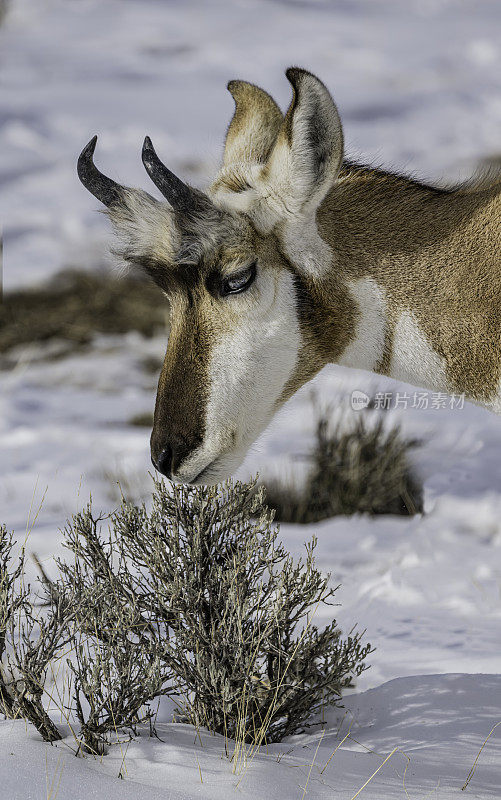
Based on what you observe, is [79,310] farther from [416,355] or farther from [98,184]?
[416,355]

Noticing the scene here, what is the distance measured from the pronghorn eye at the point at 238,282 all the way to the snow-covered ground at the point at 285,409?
0.58 meters

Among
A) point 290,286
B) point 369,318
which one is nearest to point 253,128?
point 290,286

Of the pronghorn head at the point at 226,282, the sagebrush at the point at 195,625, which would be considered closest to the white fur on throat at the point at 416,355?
the pronghorn head at the point at 226,282

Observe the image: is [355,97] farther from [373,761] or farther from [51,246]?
[373,761]

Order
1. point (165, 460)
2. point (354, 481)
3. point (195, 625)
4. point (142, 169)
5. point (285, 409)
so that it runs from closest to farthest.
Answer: point (165, 460) < point (195, 625) < point (285, 409) < point (354, 481) < point (142, 169)

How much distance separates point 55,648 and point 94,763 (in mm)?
406

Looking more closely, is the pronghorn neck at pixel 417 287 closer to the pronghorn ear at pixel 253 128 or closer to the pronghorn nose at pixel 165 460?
the pronghorn ear at pixel 253 128

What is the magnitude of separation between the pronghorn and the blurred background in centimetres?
36

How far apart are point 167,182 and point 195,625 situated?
1485 millimetres

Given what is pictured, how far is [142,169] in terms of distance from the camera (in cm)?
1292

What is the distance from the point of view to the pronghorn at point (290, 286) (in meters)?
2.64

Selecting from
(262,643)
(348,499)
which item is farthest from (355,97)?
(262,643)

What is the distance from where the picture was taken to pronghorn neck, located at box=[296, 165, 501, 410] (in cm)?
267

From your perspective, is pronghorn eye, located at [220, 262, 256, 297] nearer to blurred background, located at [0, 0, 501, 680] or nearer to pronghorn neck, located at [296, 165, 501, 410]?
pronghorn neck, located at [296, 165, 501, 410]
